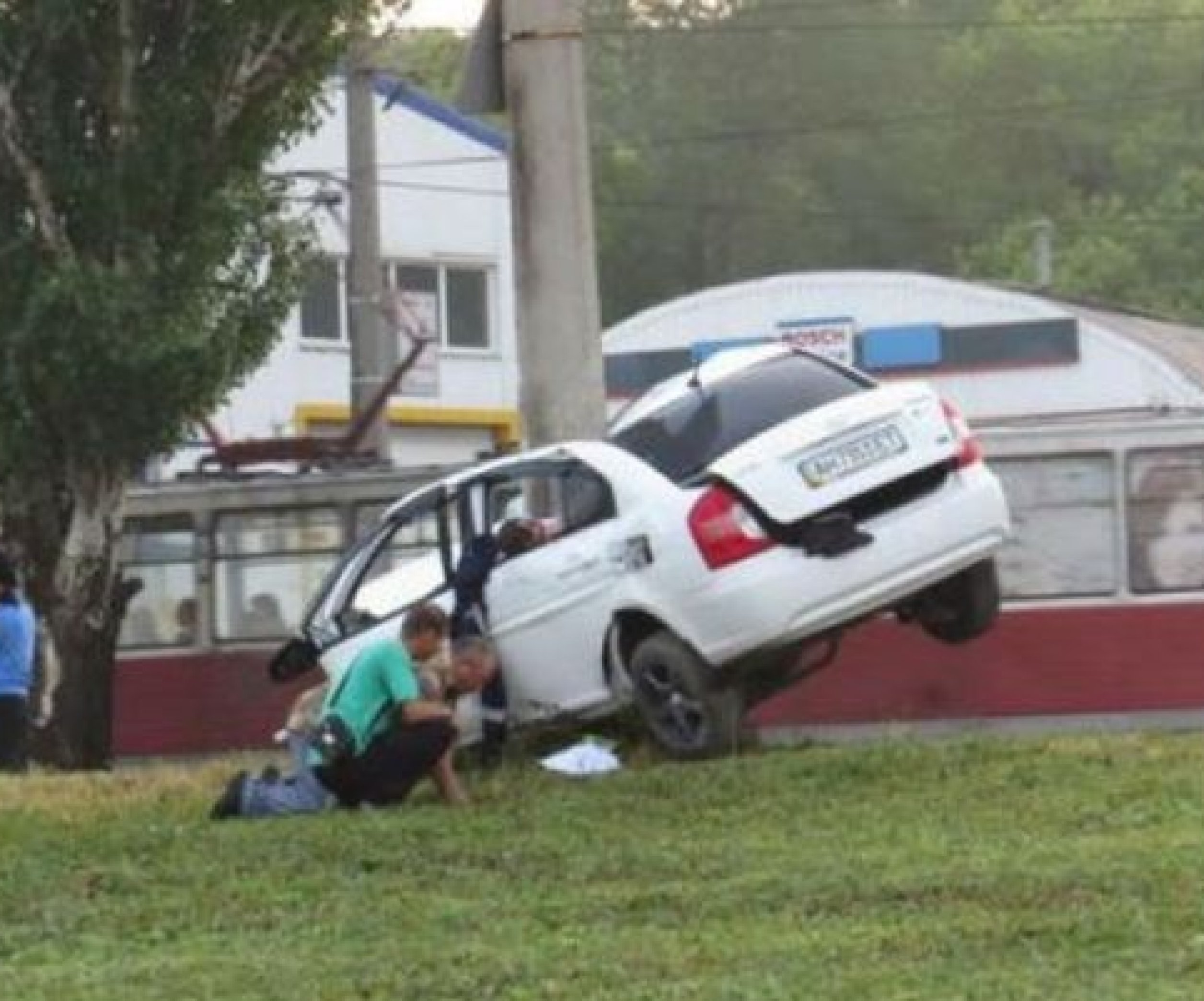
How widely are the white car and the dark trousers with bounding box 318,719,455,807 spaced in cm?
156

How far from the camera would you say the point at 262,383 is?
41875 mm

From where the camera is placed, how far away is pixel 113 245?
65.5 feet

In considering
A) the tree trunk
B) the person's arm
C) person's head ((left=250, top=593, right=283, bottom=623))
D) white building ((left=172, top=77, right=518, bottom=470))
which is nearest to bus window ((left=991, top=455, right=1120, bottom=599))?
person's head ((left=250, top=593, right=283, bottom=623))

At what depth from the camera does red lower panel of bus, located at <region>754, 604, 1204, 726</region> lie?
2288cm

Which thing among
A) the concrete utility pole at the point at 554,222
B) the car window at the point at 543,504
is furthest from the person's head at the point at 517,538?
the concrete utility pole at the point at 554,222

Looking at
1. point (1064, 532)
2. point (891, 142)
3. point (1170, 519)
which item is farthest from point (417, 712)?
point (891, 142)

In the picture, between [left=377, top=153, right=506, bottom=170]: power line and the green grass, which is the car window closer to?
the green grass

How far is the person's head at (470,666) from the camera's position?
51.0 feet

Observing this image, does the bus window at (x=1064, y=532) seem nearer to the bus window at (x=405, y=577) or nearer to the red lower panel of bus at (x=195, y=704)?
the red lower panel of bus at (x=195, y=704)

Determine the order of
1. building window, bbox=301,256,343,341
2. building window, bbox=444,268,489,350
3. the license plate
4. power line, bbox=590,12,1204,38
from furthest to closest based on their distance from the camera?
power line, bbox=590,12,1204,38
building window, bbox=444,268,489,350
building window, bbox=301,256,343,341
the license plate

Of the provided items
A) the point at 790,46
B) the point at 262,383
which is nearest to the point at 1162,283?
the point at 790,46

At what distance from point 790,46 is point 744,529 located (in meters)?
63.8

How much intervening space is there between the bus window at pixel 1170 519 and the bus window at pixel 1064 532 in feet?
0.74

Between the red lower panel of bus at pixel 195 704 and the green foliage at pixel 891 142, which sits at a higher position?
the green foliage at pixel 891 142
